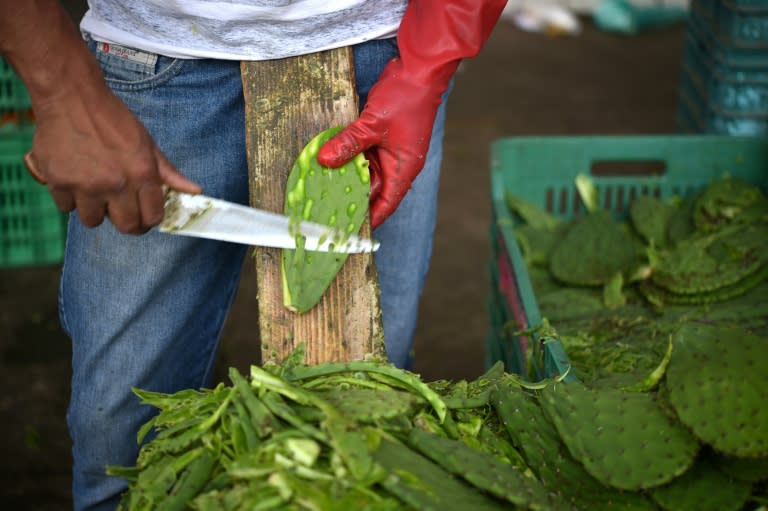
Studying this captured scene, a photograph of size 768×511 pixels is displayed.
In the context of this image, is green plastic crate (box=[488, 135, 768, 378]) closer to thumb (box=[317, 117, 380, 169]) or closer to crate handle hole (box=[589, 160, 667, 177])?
thumb (box=[317, 117, 380, 169])

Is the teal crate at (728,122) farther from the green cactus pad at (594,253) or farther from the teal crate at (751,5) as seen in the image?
the green cactus pad at (594,253)

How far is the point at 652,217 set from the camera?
234 centimetres

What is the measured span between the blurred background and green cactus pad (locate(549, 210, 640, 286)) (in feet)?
1.84

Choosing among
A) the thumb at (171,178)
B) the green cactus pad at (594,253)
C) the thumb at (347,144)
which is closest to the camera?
the thumb at (171,178)

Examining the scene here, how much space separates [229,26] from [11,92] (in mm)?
1745

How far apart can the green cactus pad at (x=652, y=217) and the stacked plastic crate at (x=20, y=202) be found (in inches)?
72.3

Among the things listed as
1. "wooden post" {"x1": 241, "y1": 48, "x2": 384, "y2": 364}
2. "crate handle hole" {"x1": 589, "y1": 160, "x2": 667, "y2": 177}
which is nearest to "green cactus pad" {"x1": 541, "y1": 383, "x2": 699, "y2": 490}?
"wooden post" {"x1": 241, "y1": 48, "x2": 384, "y2": 364}

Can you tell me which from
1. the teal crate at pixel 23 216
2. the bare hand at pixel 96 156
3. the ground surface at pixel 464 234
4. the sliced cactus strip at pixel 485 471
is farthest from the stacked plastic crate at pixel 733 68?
the teal crate at pixel 23 216

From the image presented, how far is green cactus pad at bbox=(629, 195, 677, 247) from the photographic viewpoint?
2301 mm

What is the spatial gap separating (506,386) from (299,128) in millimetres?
512

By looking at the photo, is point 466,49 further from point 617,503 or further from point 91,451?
point 91,451

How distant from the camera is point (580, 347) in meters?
1.79

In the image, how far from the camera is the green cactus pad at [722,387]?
1175 mm

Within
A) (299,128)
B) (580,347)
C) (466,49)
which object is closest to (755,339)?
(580,347)
